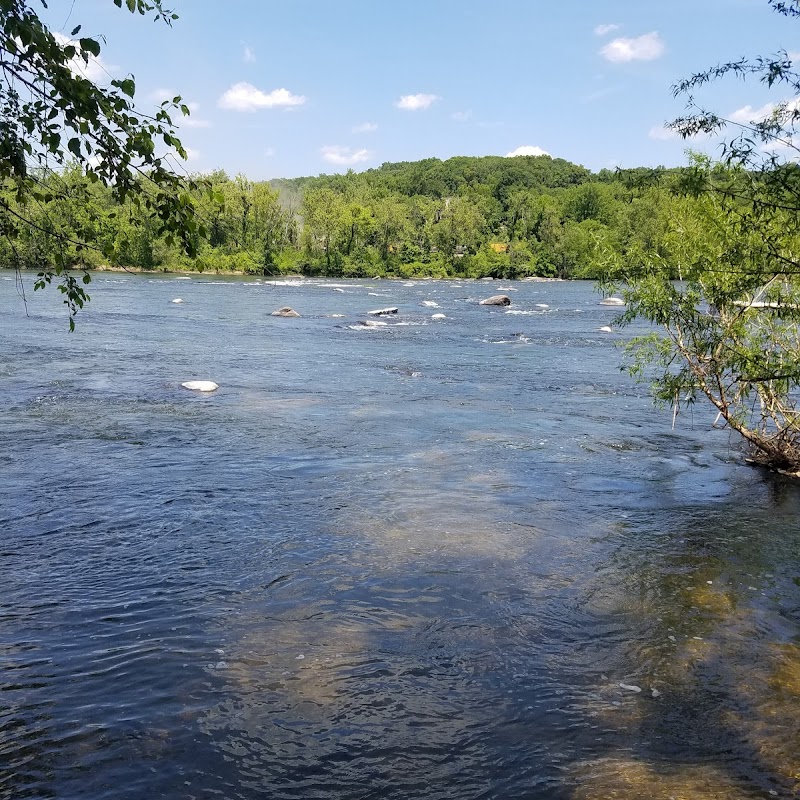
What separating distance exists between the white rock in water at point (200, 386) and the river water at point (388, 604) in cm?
173

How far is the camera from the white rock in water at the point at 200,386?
65.6 ft

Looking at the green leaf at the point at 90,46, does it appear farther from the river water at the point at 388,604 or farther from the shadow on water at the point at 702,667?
the shadow on water at the point at 702,667

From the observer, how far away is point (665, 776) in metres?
5.38

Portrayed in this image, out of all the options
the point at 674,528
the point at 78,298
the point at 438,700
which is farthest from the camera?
the point at 674,528

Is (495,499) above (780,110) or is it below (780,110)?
below

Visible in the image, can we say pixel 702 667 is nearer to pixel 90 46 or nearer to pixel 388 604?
pixel 388 604

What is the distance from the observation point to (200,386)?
20109mm

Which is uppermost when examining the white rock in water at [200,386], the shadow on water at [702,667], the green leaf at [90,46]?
the green leaf at [90,46]

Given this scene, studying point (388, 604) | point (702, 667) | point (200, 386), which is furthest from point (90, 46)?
point (200, 386)

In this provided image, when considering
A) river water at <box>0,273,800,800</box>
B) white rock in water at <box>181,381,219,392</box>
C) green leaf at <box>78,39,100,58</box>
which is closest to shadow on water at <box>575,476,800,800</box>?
river water at <box>0,273,800,800</box>

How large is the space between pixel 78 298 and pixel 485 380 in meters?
19.0

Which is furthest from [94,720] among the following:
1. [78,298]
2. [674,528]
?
[674,528]

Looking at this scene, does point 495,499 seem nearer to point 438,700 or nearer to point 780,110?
point 438,700

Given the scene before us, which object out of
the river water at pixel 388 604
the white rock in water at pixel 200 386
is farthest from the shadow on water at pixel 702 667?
the white rock in water at pixel 200 386
